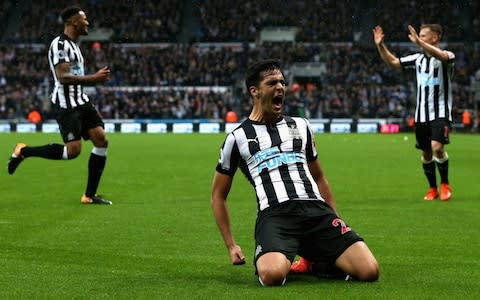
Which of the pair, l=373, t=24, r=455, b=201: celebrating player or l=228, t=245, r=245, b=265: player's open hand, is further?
l=373, t=24, r=455, b=201: celebrating player

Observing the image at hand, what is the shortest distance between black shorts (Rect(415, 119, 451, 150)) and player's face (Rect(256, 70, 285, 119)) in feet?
20.3

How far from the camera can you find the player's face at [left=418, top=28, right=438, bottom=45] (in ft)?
39.8

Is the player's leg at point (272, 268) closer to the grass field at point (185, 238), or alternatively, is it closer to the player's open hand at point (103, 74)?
the grass field at point (185, 238)

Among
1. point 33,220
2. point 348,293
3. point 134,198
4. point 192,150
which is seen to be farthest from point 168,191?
point 192,150

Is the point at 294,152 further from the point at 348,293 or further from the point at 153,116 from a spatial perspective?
the point at 153,116

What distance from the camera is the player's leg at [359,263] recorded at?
20.2 ft

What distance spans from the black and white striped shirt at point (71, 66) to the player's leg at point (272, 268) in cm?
584

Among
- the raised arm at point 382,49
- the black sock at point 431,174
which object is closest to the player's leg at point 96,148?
the raised arm at point 382,49

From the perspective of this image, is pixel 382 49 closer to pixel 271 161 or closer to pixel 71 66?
pixel 71 66

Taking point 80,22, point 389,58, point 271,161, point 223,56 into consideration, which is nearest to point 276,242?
point 271,161

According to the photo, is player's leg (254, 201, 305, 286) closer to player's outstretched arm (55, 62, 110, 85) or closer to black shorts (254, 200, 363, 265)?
black shorts (254, 200, 363, 265)

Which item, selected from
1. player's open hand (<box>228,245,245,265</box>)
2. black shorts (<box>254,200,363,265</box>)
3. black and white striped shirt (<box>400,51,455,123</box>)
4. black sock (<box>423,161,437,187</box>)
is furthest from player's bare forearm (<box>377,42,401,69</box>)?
player's open hand (<box>228,245,245,265</box>)

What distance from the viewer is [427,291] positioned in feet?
19.3

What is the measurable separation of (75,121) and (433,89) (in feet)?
16.2
